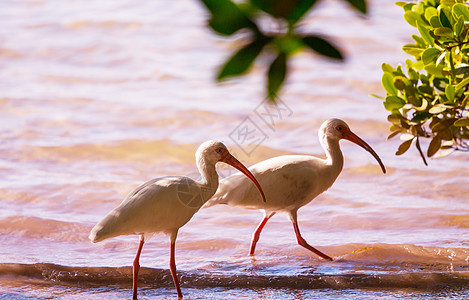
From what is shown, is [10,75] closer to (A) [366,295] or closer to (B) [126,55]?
(B) [126,55]

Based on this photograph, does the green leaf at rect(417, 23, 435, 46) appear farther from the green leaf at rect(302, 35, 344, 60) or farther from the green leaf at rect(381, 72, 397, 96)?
the green leaf at rect(302, 35, 344, 60)

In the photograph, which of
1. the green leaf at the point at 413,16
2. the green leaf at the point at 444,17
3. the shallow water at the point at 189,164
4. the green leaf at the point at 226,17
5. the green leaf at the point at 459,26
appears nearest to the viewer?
the green leaf at the point at 226,17

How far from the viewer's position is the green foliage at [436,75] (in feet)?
11.0

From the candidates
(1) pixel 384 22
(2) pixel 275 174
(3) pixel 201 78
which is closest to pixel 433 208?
(2) pixel 275 174

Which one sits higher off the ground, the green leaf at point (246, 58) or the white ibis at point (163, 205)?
the green leaf at point (246, 58)

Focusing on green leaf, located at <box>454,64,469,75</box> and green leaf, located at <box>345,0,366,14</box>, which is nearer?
green leaf, located at <box>345,0,366,14</box>

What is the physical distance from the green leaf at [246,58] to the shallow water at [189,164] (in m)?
0.03

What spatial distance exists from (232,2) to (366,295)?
140 inches

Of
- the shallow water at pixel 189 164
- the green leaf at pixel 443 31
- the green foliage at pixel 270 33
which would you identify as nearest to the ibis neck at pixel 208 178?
the shallow water at pixel 189 164

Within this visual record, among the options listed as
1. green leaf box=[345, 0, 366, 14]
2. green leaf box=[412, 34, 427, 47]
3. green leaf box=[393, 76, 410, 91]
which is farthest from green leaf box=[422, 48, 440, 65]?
green leaf box=[345, 0, 366, 14]

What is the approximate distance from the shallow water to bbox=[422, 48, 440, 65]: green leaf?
0.37m

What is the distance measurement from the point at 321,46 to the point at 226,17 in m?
0.13

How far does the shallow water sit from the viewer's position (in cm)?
464

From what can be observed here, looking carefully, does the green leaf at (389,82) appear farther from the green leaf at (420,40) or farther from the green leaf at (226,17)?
the green leaf at (226,17)
